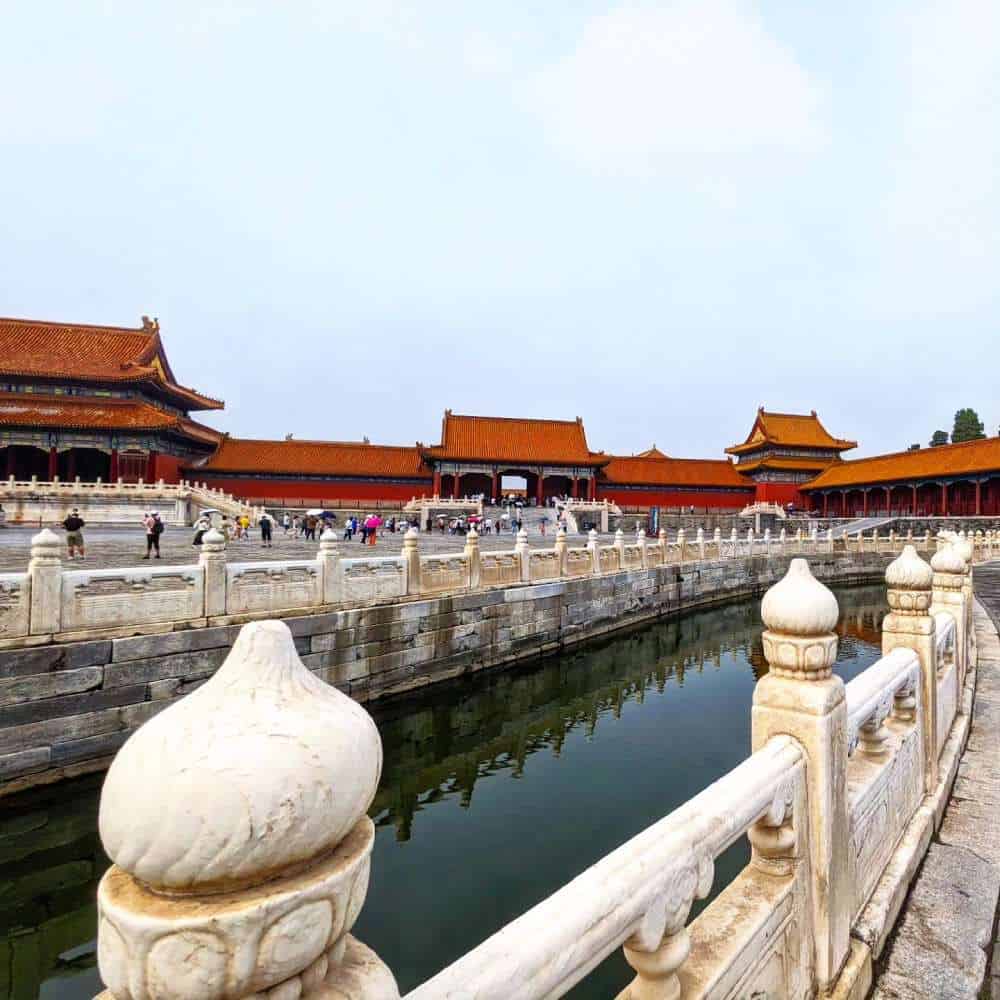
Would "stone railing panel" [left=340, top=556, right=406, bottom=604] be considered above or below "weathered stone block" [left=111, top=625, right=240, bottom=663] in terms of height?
above

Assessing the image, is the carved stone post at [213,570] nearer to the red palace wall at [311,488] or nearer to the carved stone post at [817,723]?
the carved stone post at [817,723]

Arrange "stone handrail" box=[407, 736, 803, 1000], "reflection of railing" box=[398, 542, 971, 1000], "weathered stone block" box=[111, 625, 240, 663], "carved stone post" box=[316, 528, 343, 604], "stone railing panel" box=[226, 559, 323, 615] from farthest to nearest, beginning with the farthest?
"carved stone post" box=[316, 528, 343, 604] < "stone railing panel" box=[226, 559, 323, 615] < "weathered stone block" box=[111, 625, 240, 663] < "reflection of railing" box=[398, 542, 971, 1000] < "stone handrail" box=[407, 736, 803, 1000]

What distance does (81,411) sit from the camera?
1243 inches

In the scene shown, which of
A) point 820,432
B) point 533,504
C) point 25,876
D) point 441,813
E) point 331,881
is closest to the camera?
point 331,881

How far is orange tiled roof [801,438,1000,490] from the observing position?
3362 centimetres

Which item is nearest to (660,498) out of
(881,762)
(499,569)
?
(499,569)

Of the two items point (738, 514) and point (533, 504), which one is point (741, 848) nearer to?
point (533, 504)

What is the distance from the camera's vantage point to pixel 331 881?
91cm

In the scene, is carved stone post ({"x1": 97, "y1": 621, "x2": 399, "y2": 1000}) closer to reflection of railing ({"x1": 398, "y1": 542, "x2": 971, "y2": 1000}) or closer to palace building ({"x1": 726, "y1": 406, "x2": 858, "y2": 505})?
reflection of railing ({"x1": 398, "y1": 542, "x2": 971, "y2": 1000})

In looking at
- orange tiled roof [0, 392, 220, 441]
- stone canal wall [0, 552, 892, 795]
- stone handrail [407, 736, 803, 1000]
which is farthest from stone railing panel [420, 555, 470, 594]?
orange tiled roof [0, 392, 220, 441]

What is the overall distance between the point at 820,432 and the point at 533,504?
2649 centimetres

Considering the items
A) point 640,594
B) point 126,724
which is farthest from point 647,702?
point 126,724

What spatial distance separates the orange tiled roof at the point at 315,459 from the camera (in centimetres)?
3750

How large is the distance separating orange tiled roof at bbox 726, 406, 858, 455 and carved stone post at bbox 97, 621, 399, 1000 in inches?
1968
